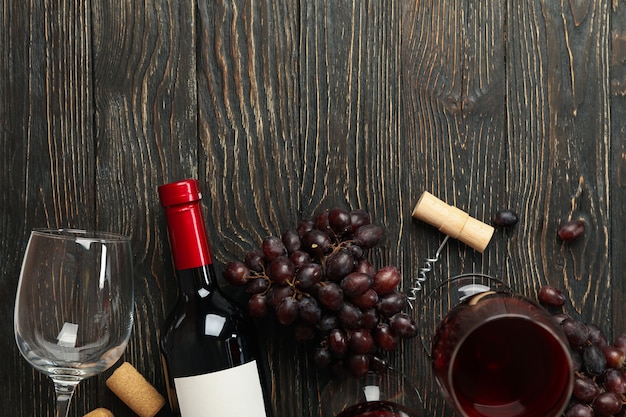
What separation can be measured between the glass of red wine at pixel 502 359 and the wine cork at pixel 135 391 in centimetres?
46

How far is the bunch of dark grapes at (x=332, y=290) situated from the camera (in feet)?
3.20

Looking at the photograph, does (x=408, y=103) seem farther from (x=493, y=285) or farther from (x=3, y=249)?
(x=3, y=249)

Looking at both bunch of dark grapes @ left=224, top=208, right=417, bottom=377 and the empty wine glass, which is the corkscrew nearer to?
bunch of dark grapes @ left=224, top=208, right=417, bottom=377

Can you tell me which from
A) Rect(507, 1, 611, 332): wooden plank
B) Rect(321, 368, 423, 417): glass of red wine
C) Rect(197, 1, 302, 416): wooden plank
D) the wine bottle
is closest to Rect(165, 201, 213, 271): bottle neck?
the wine bottle

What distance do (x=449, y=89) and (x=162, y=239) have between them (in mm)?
525

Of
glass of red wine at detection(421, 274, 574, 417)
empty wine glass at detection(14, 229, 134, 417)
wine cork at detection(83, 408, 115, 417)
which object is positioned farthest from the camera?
wine cork at detection(83, 408, 115, 417)

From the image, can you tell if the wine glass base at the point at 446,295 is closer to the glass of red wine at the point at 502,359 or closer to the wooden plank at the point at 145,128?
the glass of red wine at the point at 502,359

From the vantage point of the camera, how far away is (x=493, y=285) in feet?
3.47

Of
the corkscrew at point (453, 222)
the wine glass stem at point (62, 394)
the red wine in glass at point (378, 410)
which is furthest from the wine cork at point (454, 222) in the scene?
the wine glass stem at point (62, 394)

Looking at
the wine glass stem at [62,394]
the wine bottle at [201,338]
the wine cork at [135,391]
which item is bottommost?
the wine cork at [135,391]

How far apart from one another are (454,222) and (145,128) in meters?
0.52

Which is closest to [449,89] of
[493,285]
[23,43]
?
[493,285]

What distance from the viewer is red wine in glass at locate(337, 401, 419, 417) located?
957mm

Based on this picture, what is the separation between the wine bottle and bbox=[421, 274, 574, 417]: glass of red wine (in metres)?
0.27
